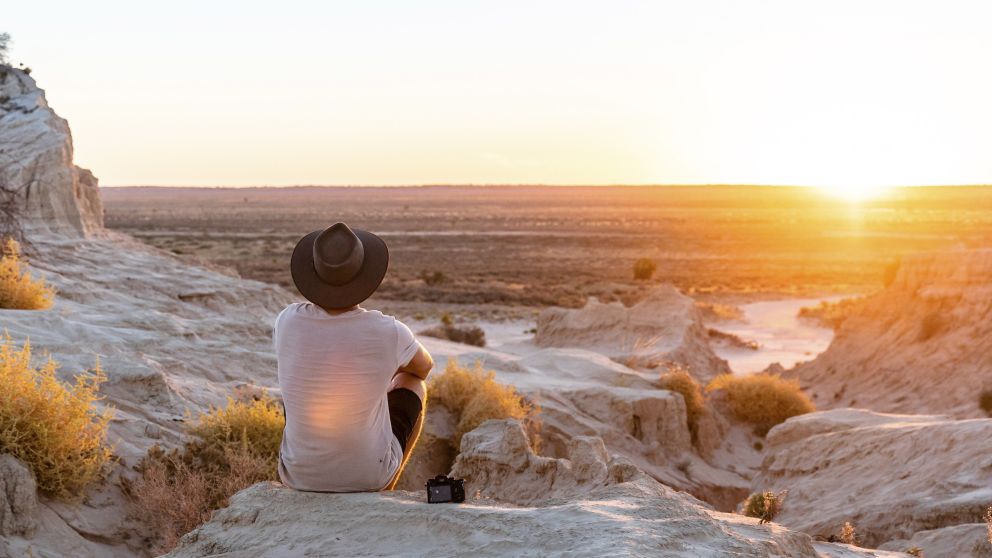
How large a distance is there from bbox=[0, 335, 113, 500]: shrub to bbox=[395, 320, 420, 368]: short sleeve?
2.42m

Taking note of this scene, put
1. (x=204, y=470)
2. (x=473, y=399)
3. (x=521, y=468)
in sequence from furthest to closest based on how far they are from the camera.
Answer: (x=473, y=399), (x=521, y=468), (x=204, y=470)

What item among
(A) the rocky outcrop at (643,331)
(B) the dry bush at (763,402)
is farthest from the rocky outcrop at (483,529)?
(A) the rocky outcrop at (643,331)

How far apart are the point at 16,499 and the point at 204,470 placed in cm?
130

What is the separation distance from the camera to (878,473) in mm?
8484

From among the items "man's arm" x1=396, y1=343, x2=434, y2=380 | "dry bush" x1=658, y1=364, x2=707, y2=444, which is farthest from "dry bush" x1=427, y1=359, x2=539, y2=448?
"man's arm" x1=396, y1=343, x2=434, y2=380

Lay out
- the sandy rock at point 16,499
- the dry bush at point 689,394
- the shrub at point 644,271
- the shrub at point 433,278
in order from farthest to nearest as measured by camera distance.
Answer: the shrub at point 644,271
the shrub at point 433,278
the dry bush at point 689,394
the sandy rock at point 16,499

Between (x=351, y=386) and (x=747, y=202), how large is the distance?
14999 centimetres

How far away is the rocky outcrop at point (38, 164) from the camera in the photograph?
1519 cm

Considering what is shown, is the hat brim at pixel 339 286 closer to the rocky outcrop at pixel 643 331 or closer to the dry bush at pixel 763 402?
the dry bush at pixel 763 402

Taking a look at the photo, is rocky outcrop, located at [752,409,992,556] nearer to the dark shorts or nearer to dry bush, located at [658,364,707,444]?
dry bush, located at [658,364,707,444]

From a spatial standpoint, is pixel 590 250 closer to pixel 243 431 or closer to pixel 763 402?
pixel 763 402

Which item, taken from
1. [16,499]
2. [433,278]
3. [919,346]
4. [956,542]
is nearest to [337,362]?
[16,499]

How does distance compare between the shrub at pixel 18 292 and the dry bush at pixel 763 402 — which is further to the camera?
the dry bush at pixel 763 402

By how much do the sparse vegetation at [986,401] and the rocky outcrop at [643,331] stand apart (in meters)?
4.67
